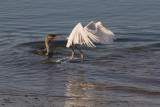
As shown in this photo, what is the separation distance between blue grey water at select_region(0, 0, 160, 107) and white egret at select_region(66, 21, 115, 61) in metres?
0.60

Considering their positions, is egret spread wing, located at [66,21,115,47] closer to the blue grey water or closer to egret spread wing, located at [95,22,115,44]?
egret spread wing, located at [95,22,115,44]

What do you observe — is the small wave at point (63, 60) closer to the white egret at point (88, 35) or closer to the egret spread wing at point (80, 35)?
the white egret at point (88, 35)

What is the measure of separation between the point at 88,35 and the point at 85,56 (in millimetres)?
1461

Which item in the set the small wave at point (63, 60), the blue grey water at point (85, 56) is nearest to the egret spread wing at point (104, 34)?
the blue grey water at point (85, 56)

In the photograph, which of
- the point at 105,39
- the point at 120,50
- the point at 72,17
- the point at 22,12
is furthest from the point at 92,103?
the point at 22,12

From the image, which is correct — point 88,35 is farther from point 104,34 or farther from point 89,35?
point 104,34

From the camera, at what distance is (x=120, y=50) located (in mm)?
11242

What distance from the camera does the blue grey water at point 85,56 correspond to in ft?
24.8

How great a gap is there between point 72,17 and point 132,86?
7.19 meters

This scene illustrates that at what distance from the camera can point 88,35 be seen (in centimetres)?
945

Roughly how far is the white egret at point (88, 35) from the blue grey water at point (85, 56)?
0.60 m

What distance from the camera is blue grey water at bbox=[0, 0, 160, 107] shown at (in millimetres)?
7562

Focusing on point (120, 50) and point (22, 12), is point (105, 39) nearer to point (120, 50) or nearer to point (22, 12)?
point (120, 50)

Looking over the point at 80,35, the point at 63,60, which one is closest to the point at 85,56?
the point at 63,60
